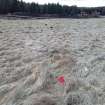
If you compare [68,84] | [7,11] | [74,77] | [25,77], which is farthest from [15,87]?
[7,11]

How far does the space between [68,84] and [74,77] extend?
411 millimetres

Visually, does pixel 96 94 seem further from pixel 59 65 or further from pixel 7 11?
pixel 7 11

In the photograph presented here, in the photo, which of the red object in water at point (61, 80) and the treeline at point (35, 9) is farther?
the treeline at point (35, 9)

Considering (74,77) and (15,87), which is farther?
(74,77)

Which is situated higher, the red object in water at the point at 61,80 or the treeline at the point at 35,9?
the treeline at the point at 35,9

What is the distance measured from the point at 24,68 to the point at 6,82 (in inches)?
36.5

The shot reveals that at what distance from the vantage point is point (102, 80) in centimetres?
Result: 368

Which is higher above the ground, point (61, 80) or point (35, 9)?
point (35, 9)

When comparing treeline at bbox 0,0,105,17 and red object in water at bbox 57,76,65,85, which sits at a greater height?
treeline at bbox 0,0,105,17

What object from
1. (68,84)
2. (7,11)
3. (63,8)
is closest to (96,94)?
(68,84)

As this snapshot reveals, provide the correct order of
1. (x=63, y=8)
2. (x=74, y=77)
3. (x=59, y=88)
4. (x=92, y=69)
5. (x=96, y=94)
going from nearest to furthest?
(x=96, y=94) < (x=59, y=88) < (x=74, y=77) < (x=92, y=69) < (x=63, y=8)

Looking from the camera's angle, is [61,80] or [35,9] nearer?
[61,80]

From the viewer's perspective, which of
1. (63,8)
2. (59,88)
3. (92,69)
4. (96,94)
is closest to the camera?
(96,94)

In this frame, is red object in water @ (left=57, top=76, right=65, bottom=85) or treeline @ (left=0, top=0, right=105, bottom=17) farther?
treeline @ (left=0, top=0, right=105, bottom=17)
